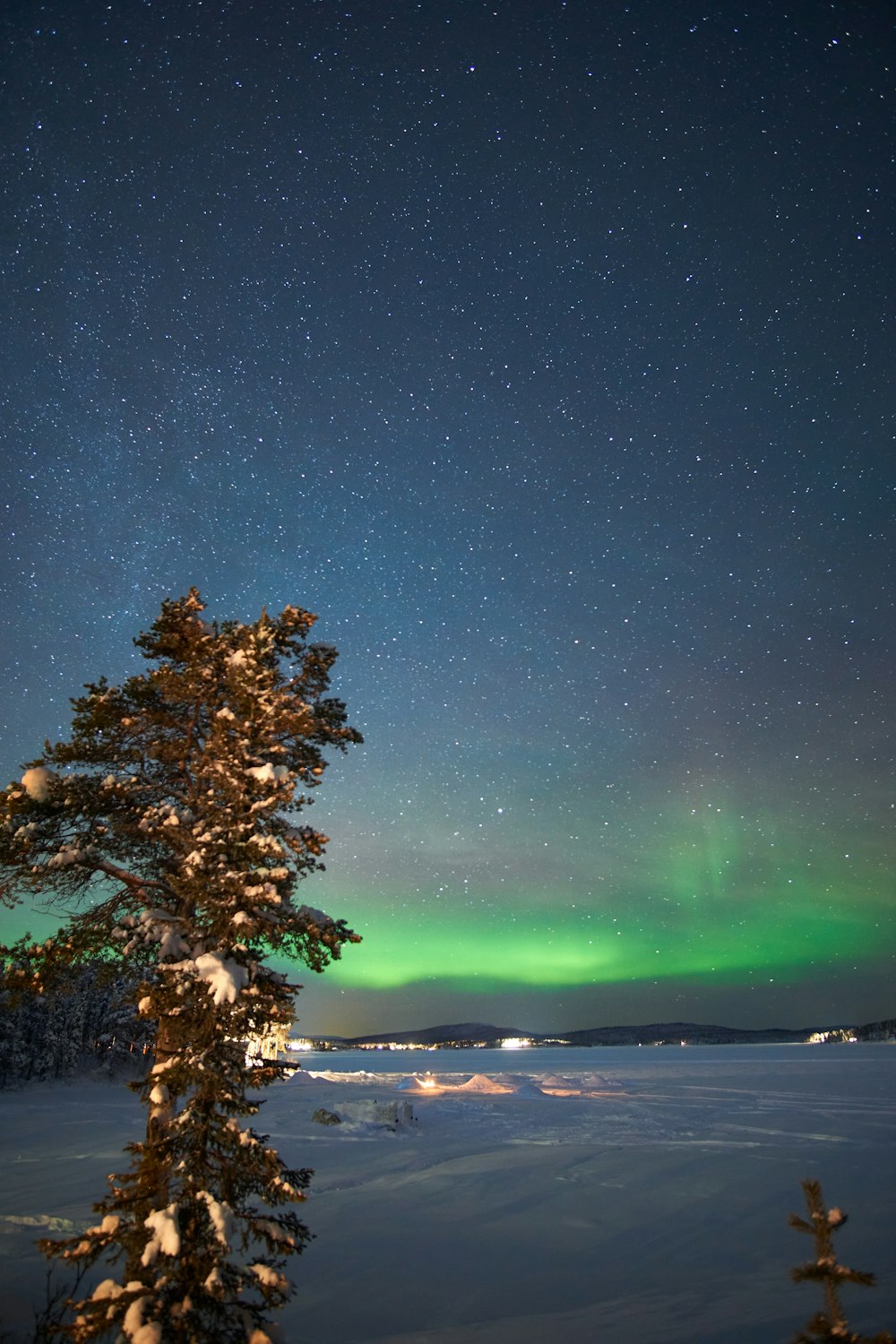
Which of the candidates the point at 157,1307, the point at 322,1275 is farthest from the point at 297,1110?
the point at 157,1307

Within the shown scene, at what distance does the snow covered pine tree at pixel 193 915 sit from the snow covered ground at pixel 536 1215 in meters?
1.83

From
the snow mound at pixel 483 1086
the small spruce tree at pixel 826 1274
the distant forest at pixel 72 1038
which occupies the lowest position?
the snow mound at pixel 483 1086

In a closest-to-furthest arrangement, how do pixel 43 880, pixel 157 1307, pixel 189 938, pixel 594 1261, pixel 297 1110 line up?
pixel 157 1307 < pixel 189 938 < pixel 43 880 < pixel 594 1261 < pixel 297 1110

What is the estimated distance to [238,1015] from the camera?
7.93 meters

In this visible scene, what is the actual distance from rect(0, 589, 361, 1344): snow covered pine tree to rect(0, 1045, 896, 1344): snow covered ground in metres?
1.83

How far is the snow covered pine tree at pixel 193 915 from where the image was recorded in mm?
7078

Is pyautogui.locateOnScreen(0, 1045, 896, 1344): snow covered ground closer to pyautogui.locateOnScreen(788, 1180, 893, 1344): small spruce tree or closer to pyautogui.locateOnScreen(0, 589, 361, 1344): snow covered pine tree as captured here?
pyautogui.locateOnScreen(0, 589, 361, 1344): snow covered pine tree

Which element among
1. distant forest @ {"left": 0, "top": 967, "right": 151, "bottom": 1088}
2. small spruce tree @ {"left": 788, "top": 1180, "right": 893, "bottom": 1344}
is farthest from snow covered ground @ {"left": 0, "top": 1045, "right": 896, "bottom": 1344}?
distant forest @ {"left": 0, "top": 967, "right": 151, "bottom": 1088}

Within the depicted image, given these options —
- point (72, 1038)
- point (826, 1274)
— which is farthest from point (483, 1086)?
point (826, 1274)

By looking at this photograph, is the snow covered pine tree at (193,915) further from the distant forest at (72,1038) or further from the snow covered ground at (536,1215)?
the distant forest at (72,1038)

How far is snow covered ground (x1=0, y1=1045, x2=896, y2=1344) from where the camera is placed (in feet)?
31.4

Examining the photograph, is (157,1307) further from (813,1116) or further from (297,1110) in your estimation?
(813,1116)

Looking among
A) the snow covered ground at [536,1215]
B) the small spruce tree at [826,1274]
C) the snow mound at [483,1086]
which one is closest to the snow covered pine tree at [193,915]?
the snow covered ground at [536,1215]

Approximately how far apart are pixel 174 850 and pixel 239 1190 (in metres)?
4.32
